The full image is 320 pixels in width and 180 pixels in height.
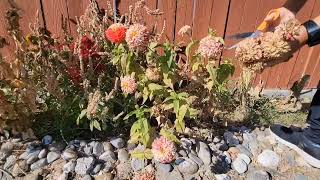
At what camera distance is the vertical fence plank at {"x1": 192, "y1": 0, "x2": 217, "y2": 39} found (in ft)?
9.94

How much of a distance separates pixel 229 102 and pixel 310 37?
49.9 inches

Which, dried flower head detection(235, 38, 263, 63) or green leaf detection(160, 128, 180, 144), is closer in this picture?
dried flower head detection(235, 38, 263, 63)

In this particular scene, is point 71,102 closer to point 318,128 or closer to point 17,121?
point 17,121

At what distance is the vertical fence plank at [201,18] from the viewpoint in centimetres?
303

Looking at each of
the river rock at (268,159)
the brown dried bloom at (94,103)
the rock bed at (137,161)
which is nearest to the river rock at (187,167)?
the rock bed at (137,161)

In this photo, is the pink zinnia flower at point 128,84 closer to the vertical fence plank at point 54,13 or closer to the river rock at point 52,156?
the river rock at point 52,156

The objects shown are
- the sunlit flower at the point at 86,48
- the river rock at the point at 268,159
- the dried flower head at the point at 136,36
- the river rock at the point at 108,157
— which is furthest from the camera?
the river rock at the point at 268,159

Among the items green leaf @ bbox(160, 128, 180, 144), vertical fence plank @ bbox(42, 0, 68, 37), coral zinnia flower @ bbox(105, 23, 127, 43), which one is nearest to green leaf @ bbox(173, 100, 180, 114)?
green leaf @ bbox(160, 128, 180, 144)

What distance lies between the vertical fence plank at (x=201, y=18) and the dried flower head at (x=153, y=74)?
2.78 feet

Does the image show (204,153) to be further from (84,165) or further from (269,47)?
(269,47)

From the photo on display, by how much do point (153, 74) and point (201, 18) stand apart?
91 centimetres

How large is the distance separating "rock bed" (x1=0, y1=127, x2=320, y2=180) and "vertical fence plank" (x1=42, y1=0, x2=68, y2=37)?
909 mm

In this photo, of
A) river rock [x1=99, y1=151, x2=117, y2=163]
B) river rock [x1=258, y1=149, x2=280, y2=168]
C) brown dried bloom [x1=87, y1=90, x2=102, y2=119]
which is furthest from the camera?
river rock [x1=258, y1=149, x2=280, y2=168]

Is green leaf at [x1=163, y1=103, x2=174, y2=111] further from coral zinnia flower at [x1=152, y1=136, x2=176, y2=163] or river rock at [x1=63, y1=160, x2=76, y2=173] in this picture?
river rock at [x1=63, y1=160, x2=76, y2=173]
